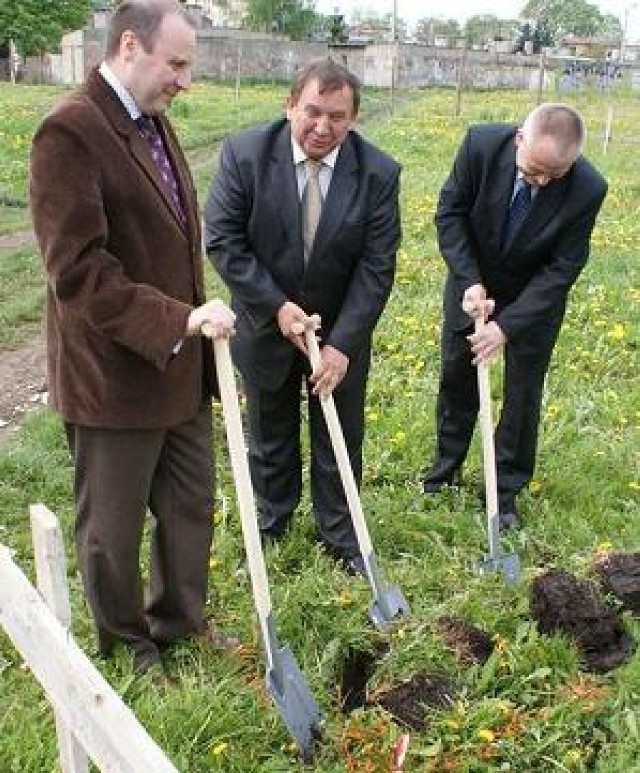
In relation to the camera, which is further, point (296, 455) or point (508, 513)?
point (508, 513)

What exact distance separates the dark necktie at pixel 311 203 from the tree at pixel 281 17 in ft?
209

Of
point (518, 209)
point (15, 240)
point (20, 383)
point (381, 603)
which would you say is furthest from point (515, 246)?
point (15, 240)

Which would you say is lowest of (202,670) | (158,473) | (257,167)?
(202,670)

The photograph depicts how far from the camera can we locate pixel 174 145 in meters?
2.92

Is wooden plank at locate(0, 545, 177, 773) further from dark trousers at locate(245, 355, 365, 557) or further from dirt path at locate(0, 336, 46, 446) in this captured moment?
dirt path at locate(0, 336, 46, 446)

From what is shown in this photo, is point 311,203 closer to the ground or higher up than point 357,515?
higher up

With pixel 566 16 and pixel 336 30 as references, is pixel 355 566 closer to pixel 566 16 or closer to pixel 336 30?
pixel 336 30

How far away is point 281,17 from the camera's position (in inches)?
2554

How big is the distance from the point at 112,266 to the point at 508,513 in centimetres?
248

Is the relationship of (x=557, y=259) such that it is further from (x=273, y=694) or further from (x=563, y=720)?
(x=273, y=694)

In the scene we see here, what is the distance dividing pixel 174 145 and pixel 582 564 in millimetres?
2331

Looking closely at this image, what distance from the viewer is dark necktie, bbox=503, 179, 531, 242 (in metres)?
4.01

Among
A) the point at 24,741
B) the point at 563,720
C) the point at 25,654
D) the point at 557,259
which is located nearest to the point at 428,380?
the point at 557,259

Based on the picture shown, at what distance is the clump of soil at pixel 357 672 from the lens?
331cm
